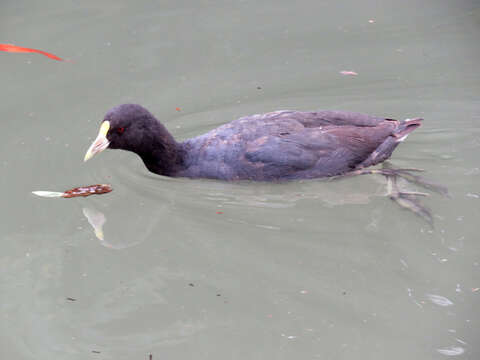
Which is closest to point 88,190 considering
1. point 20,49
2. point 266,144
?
point 266,144

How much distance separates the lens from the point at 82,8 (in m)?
9.09

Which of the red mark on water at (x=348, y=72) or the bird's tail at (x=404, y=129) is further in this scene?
the red mark on water at (x=348, y=72)

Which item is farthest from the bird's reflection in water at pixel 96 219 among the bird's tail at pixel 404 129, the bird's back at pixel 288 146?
the bird's tail at pixel 404 129

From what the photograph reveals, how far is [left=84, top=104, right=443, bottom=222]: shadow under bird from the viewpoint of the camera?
18.7ft

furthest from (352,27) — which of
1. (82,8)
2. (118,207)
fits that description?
(118,207)

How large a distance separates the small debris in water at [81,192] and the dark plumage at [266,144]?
0.40 m

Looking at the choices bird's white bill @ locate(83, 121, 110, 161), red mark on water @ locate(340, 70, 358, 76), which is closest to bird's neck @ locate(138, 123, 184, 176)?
bird's white bill @ locate(83, 121, 110, 161)

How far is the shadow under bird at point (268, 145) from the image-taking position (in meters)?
5.70

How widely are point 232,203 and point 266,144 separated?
2.00ft

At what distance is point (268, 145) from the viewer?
18.7 feet

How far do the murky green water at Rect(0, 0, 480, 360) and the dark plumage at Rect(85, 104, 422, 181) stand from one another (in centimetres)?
18

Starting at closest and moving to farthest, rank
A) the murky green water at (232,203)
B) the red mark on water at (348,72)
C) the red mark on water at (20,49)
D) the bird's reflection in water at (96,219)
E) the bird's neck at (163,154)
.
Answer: the murky green water at (232,203) → the bird's reflection in water at (96,219) → the bird's neck at (163,154) → the red mark on water at (348,72) → the red mark on water at (20,49)

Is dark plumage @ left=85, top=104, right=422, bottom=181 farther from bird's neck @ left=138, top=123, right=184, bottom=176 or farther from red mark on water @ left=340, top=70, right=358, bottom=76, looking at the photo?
red mark on water @ left=340, top=70, right=358, bottom=76

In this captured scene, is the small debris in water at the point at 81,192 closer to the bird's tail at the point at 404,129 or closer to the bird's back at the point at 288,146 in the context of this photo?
the bird's back at the point at 288,146
